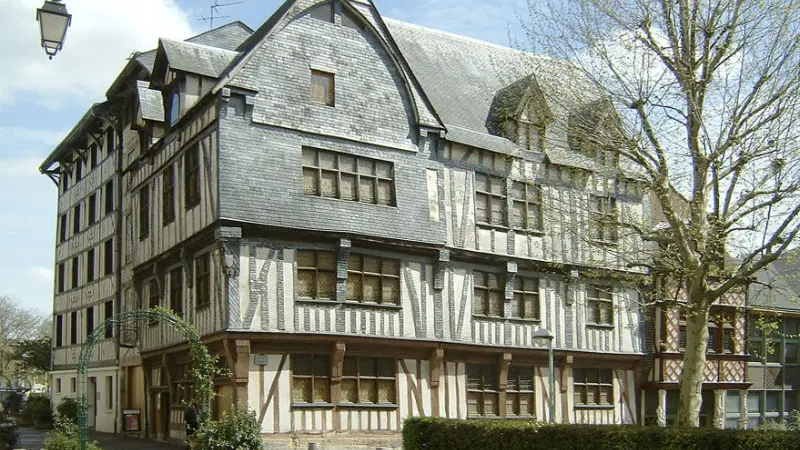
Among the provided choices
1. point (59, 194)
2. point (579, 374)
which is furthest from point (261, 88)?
point (59, 194)

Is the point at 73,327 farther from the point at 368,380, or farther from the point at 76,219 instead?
the point at 368,380

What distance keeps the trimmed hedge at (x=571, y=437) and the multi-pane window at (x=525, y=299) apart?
28.7ft

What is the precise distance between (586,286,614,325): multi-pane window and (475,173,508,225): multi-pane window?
11.8 feet

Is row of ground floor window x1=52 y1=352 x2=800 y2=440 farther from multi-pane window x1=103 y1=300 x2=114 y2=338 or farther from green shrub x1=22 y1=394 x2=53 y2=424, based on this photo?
green shrub x1=22 y1=394 x2=53 y2=424

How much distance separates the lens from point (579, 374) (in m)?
27.0

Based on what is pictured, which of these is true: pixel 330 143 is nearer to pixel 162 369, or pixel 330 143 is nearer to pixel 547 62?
pixel 547 62

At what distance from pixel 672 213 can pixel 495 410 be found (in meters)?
8.82

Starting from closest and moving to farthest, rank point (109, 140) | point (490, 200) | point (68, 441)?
point (68, 441) → point (490, 200) → point (109, 140)

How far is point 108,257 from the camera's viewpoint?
31172 millimetres

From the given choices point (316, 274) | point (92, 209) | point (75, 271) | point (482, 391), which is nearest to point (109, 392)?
point (75, 271)

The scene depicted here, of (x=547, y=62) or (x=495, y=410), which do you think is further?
(x=495, y=410)

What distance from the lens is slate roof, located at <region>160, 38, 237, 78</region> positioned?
2338 centimetres

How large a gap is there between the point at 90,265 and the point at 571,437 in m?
22.9

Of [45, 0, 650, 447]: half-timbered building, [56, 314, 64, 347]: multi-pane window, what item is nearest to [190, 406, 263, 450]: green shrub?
[45, 0, 650, 447]: half-timbered building
